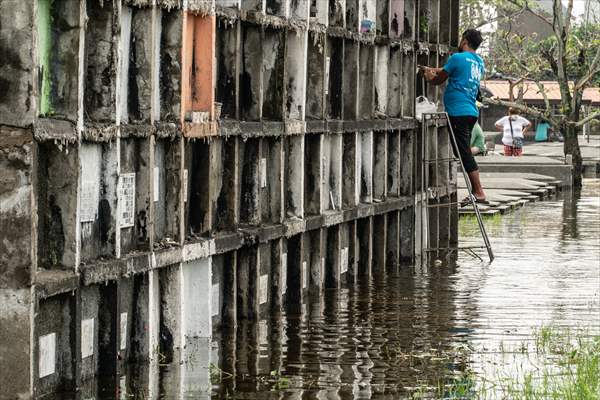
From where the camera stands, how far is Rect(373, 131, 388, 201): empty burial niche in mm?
16828

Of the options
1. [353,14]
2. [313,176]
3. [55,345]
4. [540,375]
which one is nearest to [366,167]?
[353,14]

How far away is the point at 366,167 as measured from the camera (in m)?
16.3

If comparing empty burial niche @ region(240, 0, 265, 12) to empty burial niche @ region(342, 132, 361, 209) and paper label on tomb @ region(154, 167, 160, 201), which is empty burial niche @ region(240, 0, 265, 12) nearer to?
paper label on tomb @ region(154, 167, 160, 201)

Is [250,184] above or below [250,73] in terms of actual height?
below

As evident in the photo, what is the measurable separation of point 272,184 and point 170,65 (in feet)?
8.22

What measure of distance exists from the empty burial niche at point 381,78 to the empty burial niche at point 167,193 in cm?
604

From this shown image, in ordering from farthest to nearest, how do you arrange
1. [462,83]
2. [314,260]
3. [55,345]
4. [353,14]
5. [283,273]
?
[462,83] → [353,14] → [314,260] → [283,273] → [55,345]

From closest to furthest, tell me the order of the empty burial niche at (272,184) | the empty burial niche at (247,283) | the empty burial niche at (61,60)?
the empty burial niche at (61,60)
the empty burial niche at (247,283)
the empty burial niche at (272,184)

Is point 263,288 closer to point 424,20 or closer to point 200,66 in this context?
point 200,66

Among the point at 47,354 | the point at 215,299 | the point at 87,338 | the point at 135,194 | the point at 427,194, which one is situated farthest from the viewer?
the point at 427,194

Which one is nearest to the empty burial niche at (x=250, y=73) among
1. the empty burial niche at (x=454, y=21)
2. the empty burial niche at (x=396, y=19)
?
the empty burial niche at (x=396, y=19)

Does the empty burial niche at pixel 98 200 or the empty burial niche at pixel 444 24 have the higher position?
the empty burial niche at pixel 444 24

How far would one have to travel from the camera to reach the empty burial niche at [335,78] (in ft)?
49.3

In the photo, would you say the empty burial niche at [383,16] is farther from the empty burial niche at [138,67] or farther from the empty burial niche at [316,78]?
the empty burial niche at [138,67]
